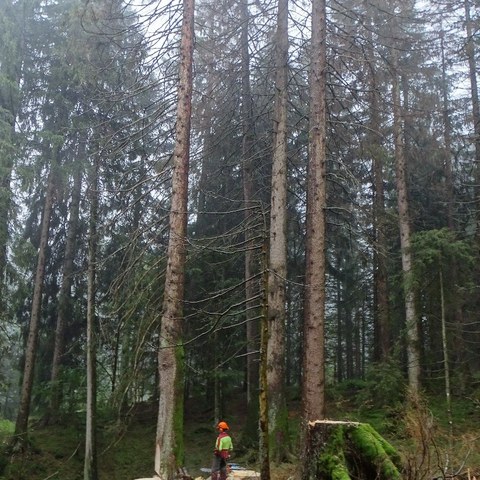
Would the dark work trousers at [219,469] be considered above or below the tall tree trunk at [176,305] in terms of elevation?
below

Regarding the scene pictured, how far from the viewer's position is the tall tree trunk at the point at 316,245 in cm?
956

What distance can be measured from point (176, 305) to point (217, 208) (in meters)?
12.1

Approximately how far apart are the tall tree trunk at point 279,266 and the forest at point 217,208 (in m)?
0.05

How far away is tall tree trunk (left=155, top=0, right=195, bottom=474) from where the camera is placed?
28.3 ft

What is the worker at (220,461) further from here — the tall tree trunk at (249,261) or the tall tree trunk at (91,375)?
the tall tree trunk at (91,375)

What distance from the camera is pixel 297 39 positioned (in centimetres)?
1306

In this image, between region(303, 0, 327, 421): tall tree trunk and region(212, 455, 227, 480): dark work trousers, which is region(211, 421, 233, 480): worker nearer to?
region(212, 455, 227, 480): dark work trousers

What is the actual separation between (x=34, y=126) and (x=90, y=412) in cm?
1019

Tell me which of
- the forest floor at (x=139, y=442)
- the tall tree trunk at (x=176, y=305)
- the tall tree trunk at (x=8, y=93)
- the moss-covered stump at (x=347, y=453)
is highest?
the tall tree trunk at (x=8, y=93)

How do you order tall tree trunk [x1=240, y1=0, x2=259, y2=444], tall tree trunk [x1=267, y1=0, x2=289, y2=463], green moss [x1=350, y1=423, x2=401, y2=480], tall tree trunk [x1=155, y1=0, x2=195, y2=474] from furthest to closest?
1. tall tree trunk [x1=240, y1=0, x2=259, y2=444]
2. tall tree trunk [x1=267, y1=0, x2=289, y2=463]
3. tall tree trunk [x1=155, y1=0, x2=195, y2=474]
4. green moss [x1=350, y1=423, x2=401, y2=480]

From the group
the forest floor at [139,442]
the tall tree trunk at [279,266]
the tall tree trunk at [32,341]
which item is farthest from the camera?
the tall tree trunk at [32,341]

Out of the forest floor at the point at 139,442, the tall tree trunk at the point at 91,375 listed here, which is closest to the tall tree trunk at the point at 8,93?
the tall tree trunk at the point at 91,375

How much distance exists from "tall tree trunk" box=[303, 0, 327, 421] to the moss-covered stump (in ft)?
9.68

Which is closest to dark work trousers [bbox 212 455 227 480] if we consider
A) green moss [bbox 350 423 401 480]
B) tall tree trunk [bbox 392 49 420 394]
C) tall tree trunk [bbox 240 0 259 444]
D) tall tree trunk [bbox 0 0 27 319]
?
green moss [bbox 350 423 401 480]
